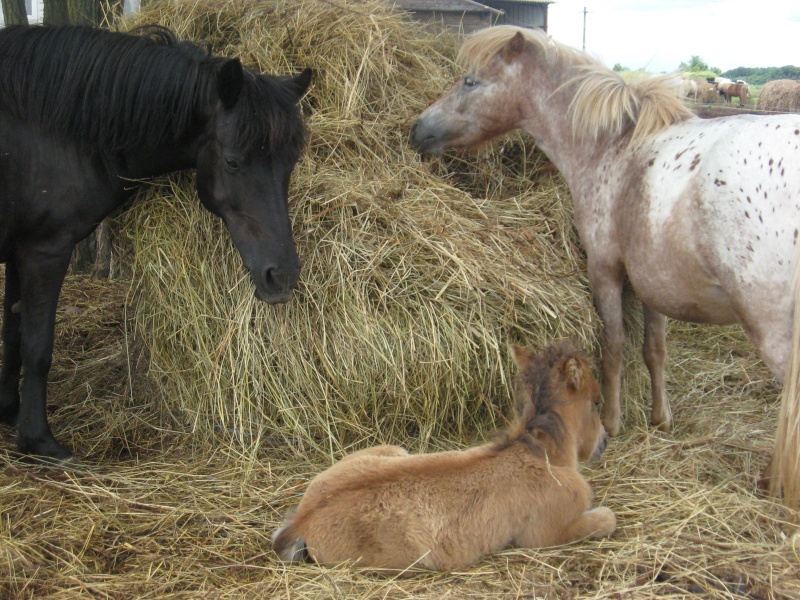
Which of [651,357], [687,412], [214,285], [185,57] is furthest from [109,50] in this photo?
[687,412]

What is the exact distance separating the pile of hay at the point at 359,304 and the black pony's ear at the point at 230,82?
0.72 meters

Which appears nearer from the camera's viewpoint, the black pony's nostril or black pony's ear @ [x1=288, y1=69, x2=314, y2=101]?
the black pony's nostril

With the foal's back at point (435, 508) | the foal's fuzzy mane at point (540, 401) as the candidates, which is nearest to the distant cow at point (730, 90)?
the foal's fuzzy mane at point (540, 401)

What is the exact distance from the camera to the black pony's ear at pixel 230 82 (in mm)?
3391

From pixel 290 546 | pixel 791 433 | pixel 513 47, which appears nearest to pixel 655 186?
pixel 791 433

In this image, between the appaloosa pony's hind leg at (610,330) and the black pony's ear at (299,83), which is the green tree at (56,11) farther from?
Answer: the appaloosa pony's hind leg at (610,330)

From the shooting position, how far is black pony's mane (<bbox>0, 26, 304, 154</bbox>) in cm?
356

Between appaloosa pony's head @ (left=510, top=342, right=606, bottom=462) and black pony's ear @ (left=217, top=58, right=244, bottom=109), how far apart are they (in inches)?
70.1

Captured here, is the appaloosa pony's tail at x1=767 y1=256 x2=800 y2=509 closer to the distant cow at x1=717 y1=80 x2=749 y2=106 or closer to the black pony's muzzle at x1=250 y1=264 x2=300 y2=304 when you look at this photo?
the black pony's muzzle at x1=250 y1=264 x2=300 y2=304

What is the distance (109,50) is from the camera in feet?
12.2

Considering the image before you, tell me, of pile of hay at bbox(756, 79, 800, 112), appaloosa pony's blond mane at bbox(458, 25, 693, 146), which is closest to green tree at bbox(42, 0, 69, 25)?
appaloosa pony's blond mane at bbox(458, 25, 693, 146)

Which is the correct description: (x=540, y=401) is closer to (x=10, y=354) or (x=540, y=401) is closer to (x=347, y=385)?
(x=347, y=385)

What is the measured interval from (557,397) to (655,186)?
1.26 meters

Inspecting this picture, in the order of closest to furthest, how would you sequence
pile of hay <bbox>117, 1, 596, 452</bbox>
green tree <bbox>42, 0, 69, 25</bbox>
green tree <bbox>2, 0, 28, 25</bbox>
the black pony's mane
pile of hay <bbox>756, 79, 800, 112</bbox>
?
the black pony's mane < pile of hay <bbox>117, 1, 596, 452</bbox> < green tree <bbox>42, 0, 69, 25</bbox> < green tree <bbox>2, 0, 28, 25</bbox> < pile of hay <bbox>756, 79, 800, 112</bbox>
